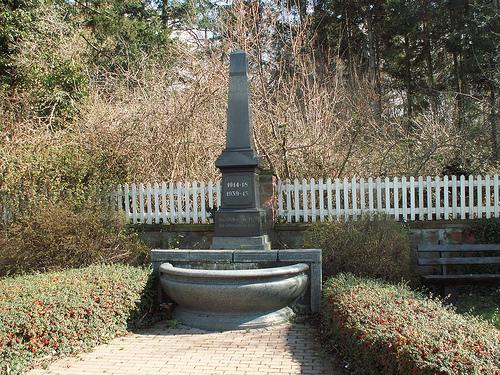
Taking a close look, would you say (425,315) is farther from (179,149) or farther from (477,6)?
(477,6)

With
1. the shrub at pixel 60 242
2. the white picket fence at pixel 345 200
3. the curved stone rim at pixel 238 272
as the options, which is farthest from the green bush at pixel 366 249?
the shrub at pixel 60 242

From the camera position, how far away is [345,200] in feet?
30.9

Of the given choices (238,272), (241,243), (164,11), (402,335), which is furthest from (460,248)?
(164,11)

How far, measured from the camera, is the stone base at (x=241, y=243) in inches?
296

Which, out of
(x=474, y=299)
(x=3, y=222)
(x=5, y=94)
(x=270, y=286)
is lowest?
(x=474, y=299)

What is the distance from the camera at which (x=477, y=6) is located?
1480 cm

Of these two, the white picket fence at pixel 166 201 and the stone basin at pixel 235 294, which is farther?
the white picket fence at pixel 166 201

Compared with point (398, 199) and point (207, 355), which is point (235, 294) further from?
point (398, 199)

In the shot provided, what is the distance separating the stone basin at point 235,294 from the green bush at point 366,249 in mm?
972

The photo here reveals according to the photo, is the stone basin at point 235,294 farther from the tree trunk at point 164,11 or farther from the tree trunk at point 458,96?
the tree trunk at point 164,11

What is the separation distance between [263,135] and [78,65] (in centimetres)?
614

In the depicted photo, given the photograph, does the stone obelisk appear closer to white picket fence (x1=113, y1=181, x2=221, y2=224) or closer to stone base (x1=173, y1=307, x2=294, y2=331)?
stone base (x1=173, y1=307, x2=294, y2=331)

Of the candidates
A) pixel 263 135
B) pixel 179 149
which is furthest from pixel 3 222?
pixel 263 135

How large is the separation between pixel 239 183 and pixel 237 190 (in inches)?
4.4
